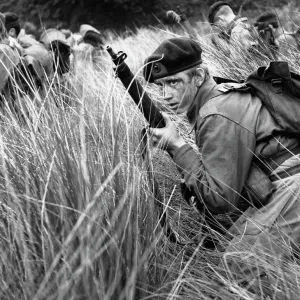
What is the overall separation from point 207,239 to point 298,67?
175 cm

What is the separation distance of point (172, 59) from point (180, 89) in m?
0.16

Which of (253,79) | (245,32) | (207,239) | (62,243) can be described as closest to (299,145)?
(253,79)

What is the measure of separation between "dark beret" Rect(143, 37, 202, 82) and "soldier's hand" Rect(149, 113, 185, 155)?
0.96ft

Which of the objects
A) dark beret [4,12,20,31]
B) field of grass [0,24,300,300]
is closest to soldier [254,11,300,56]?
field of grass [0,24,300,300]

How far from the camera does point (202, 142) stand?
282cm

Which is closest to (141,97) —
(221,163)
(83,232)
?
(221,163)

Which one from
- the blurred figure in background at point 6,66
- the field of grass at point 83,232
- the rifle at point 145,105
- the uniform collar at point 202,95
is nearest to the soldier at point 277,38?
the uniform collar at point 202,95

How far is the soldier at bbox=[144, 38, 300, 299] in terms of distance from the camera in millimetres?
2686

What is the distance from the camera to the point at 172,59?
3045mm

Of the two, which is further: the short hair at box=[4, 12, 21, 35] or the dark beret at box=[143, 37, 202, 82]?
the short hair at box=[4, 12, 21, 35]

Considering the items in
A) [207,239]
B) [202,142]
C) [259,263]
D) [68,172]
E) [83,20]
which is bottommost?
[83,20]

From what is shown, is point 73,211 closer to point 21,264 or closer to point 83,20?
point 21,264

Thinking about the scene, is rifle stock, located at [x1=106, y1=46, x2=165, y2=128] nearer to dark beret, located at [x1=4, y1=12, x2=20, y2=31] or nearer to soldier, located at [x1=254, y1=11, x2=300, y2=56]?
soldier, located at [x1=254, y1=11, x2=300, y2=56]

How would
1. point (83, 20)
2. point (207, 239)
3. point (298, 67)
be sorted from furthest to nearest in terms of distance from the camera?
point (83, 20)
point (298, 67)
point (207, 239)
